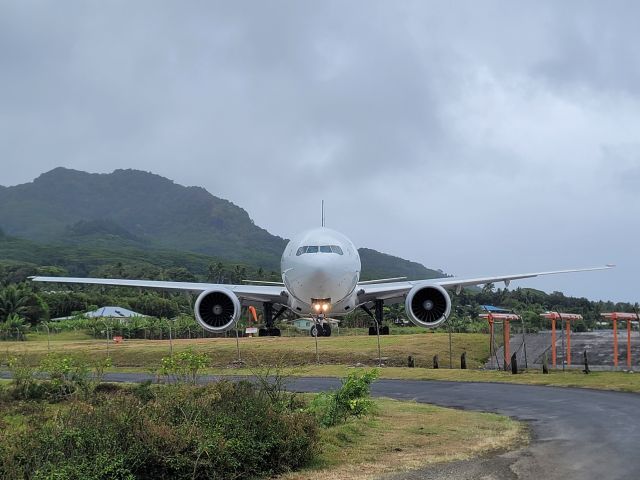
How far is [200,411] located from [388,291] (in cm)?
2034

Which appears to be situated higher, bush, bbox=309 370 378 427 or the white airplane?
the white airplane

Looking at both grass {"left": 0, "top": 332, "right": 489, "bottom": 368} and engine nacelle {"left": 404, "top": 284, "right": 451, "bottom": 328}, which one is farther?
grass {"left": 0, "top": 332, "right": 489, "bottom": 368}

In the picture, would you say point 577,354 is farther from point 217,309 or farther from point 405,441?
point 405,441

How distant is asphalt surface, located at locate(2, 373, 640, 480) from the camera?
8.87m

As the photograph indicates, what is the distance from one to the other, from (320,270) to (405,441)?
13352 millimetres

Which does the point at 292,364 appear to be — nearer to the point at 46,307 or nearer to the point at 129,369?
the point at 129,369

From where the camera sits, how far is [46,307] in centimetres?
6650

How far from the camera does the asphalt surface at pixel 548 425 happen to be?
8867 mm

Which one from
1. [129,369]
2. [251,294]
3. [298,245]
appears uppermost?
[298,245]

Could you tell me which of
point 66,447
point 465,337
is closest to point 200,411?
point 66,447

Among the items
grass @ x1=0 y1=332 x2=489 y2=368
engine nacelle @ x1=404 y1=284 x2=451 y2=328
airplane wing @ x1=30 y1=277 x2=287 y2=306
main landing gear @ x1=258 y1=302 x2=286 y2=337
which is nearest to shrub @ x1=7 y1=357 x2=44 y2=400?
airplane wing @ x1=30 y1=277 x2=287 y2=306

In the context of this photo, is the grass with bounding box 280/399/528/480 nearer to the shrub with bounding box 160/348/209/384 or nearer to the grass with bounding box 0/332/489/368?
the shrub with bounding box 160/348/209/384

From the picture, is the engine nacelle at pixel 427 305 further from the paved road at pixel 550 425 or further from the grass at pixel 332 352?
the paved road at pixel 550 425

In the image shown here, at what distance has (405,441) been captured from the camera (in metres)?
11.5
